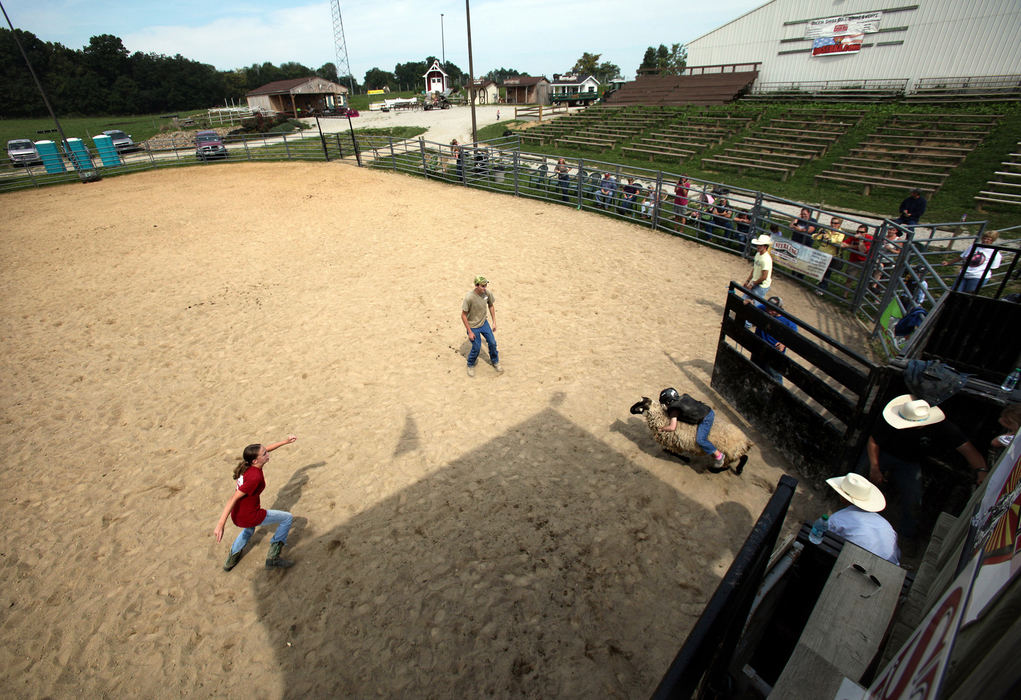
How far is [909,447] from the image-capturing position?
13.2 ft

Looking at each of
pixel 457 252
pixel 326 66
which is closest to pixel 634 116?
pixel 457 252

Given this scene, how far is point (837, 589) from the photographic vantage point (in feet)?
7.70

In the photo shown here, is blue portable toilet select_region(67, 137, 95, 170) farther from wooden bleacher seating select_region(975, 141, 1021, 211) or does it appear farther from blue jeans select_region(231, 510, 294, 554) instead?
wooden bleacher seating select_region(975, 141, 1021, 211)

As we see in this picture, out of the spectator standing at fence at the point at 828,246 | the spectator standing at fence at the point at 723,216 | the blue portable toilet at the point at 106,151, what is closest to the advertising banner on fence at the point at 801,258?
the spectator standing at fence at the point at 828,246

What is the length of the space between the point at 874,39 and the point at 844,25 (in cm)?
192

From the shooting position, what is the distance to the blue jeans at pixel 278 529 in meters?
4.49

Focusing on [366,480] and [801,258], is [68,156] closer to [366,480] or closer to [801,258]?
[366,480]

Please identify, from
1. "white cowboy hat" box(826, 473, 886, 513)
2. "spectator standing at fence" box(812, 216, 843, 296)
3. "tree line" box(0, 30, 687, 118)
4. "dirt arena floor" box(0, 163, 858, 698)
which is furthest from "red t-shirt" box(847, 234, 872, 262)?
"tree line" box(0, 30, 687, 118)

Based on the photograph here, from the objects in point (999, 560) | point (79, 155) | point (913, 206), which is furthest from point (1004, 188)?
point (79, 155)

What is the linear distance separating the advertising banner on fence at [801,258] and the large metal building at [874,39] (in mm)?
24239

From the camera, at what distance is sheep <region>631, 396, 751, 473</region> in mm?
5004

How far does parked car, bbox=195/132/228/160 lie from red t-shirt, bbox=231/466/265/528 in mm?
29737

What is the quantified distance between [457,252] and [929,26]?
30029mm

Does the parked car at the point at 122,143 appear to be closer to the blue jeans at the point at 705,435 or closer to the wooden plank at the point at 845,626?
the blue jeans at the point at 705,435
